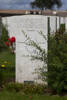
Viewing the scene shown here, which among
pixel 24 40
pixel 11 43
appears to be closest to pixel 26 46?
pixel 24 40

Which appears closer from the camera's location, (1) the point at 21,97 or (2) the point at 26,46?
(1) the point at 21,97

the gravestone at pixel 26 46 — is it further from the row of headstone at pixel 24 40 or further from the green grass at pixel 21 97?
the green grass at pixel 21 97

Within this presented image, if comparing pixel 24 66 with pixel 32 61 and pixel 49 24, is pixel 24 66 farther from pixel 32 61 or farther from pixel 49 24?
pixel 49 24

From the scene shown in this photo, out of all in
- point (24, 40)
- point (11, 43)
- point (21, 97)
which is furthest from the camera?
point (11, 43)

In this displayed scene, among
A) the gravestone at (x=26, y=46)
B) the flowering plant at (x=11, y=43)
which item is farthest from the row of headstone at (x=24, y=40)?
the flowering plant at (x=11, y=43)

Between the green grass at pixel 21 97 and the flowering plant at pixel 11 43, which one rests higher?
the flowering plant at pixel 11 43

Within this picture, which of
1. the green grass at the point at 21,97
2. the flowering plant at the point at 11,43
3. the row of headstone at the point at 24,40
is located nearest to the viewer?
the green grass at the point at 21,97

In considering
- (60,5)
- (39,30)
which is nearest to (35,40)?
(39,30)

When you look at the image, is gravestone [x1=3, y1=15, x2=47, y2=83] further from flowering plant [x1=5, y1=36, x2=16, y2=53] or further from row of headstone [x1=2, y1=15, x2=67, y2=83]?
flowering plant [x1=5, y1=36, x2=16, y2=53]

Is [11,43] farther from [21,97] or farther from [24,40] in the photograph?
[21,97]

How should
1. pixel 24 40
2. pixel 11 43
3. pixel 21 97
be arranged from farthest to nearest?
pixel 11 43
pixel 24 40
pixel 21 97

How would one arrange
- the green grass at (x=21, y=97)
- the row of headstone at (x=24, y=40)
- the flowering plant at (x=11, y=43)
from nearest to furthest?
the green grass at (x=21, y=97), the row of headstone at (x=24, y=40), the flowering plant at (x=11, y=43)

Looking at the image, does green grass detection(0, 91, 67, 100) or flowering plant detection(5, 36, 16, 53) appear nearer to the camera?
green grass detection(0, 91, 67, 100)

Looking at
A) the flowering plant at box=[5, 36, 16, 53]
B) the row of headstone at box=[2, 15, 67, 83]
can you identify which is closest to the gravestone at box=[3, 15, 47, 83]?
the row of headstone at box=[2, 15, 67, 83]
